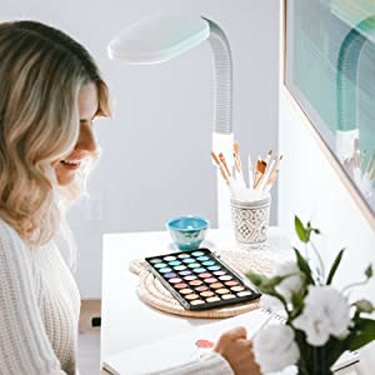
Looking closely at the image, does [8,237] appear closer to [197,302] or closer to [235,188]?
[197,302]

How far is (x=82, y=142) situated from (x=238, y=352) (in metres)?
0.42

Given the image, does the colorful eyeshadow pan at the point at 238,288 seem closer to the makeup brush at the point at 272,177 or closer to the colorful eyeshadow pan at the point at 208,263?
the colorful eyeshadow pan at the point at 208,263

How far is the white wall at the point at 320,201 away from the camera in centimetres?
151

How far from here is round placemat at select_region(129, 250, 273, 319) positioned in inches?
65.5

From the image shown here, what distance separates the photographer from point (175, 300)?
1.71m

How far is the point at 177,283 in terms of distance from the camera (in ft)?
5.79

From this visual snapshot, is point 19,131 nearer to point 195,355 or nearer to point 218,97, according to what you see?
point 195,355

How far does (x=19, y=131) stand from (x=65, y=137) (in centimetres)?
7

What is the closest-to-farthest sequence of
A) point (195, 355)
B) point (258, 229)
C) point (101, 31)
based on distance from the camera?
point (195, 355) → point (258, 229) → point (101, 31)

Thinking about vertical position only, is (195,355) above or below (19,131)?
below

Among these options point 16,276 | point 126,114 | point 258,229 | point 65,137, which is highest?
point 65,137

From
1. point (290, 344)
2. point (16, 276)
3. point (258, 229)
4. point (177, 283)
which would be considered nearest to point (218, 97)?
point (258, 229)

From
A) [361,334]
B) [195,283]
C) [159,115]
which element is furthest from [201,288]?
[159,115]

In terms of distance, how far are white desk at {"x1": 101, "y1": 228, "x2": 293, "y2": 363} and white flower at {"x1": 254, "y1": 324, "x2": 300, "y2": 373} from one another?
2.03ft
